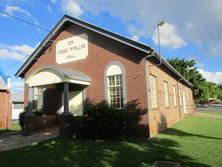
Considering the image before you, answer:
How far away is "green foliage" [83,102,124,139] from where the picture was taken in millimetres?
11797

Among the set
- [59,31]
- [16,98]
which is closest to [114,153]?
[59,31]

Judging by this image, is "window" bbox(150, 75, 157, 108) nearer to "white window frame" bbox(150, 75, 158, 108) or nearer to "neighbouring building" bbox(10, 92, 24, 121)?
"white window frame" bbox(150, 75, 158, 108)

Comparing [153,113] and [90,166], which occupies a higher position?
[153,113]

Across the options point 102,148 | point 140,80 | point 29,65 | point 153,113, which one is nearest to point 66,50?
point 29,65

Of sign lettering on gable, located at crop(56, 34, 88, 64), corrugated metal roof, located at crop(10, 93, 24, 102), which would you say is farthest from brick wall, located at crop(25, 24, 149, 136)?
corrugated metal roof, located at crop(10, 93, 24, 102)

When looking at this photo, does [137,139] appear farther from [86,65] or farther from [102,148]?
[86,65]

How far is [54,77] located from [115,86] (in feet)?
11.5

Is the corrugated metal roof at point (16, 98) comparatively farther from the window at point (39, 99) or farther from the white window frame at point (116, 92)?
the white window frame at point (116, 92)

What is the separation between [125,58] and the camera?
1402cm

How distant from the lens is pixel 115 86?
14.4 meters

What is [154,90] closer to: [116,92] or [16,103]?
[116,92]

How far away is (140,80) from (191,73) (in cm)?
3730

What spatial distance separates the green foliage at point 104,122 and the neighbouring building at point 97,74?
4.59 feet

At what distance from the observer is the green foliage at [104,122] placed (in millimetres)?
11797
